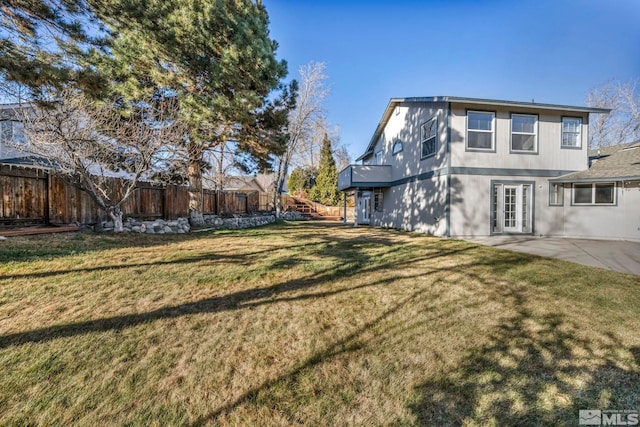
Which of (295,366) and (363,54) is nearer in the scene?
(295,366)

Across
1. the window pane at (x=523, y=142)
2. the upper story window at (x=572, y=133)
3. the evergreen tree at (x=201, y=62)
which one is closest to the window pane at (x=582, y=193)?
the upper story window at (x=572, y=133)

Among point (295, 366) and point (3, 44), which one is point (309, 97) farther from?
point (295, 366)

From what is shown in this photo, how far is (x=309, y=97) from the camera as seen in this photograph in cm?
2153

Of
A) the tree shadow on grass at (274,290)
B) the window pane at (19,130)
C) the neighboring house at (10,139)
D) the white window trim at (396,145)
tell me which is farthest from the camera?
the white window trim at (396,145)

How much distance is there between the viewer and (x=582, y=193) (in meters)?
10.6

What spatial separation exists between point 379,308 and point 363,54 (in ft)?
50.4

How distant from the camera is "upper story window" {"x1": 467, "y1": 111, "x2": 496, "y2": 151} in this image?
10398 mm

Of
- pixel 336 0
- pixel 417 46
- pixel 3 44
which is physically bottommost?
pixel 3 44

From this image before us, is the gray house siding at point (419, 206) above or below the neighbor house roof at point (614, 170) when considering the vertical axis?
below

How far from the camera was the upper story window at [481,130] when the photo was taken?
1040 cm

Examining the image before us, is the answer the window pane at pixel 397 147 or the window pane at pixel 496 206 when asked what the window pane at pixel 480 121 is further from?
the window pane at pixel 397 147

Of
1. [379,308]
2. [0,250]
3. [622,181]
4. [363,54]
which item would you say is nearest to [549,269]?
[379,308]

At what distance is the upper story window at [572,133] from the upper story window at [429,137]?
196 inches

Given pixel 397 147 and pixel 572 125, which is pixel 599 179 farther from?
pixel 397 147
